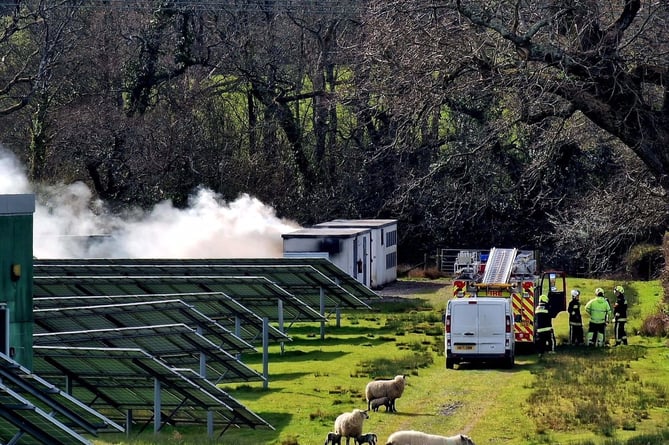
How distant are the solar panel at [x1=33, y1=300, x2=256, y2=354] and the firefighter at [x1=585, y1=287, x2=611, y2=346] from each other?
1077cm

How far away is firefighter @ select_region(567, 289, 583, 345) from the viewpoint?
115ft

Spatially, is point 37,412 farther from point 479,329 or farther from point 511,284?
point 511,284

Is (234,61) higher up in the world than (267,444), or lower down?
higher up

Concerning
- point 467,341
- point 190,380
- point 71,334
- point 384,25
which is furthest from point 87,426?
point 467,341

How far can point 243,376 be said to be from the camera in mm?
26078

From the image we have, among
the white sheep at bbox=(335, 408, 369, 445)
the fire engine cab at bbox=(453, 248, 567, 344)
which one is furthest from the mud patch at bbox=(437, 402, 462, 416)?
the fire engine cab at bbox=(453, 248, 567, 344)

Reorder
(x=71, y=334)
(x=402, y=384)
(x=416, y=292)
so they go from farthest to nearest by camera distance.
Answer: (x=416, y=292), (x=402, y=384), (x=71, y=334)

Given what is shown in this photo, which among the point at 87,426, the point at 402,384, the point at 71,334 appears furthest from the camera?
the point at 402,384

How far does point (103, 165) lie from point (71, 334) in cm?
4366

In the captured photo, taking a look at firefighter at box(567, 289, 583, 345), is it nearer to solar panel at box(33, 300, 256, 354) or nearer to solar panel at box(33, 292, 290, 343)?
solar panel at box(33, 292, 290, 343)

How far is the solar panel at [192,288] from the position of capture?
105ft

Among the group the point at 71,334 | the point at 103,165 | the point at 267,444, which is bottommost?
the point at 267,444

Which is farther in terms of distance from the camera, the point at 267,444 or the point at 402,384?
the point at 402,384

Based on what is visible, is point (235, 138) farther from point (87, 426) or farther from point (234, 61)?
point (87, 426)
